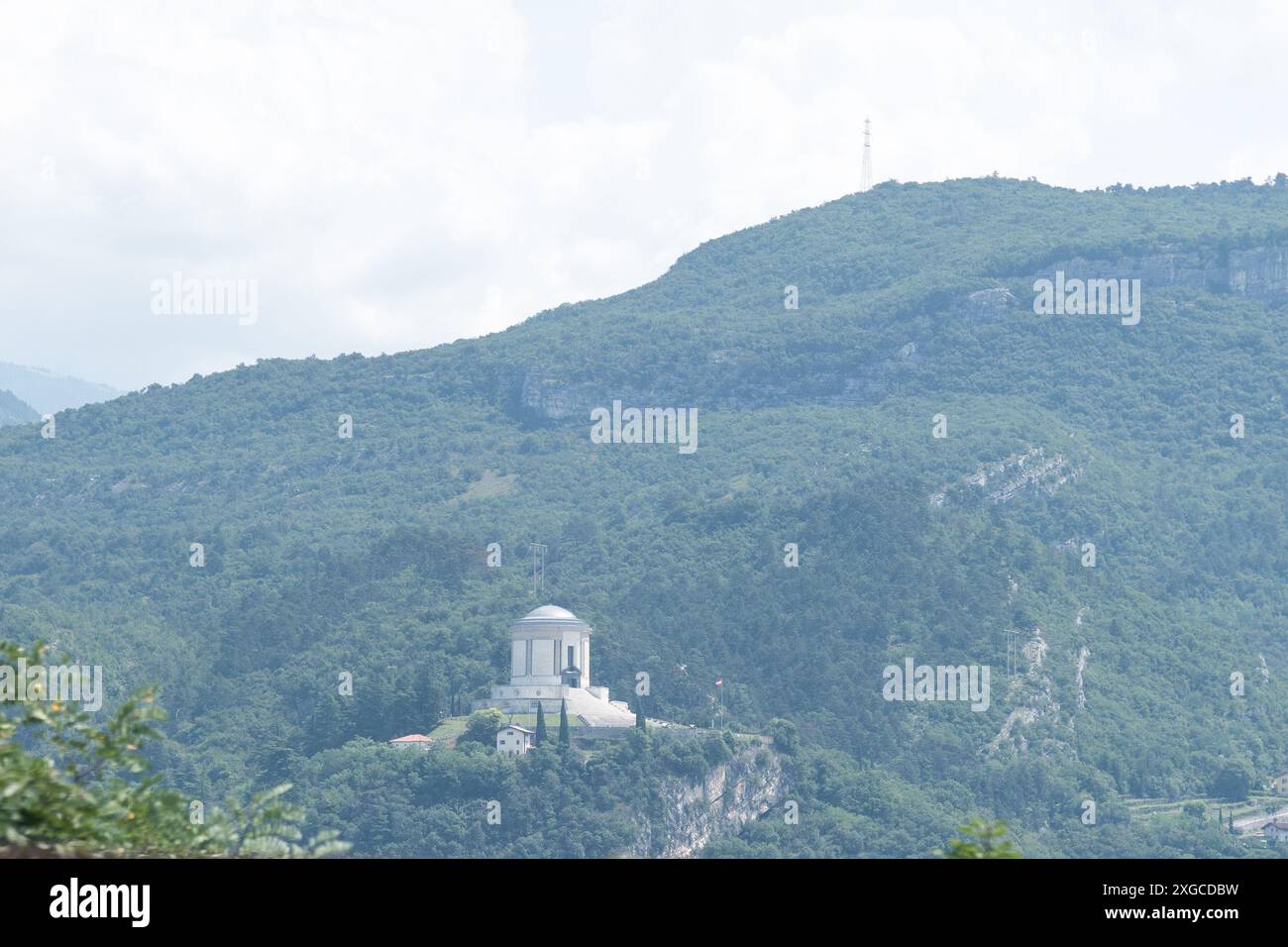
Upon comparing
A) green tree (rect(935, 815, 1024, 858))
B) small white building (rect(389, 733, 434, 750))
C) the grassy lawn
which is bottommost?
small white building (rect(389, 733, 434, 750))

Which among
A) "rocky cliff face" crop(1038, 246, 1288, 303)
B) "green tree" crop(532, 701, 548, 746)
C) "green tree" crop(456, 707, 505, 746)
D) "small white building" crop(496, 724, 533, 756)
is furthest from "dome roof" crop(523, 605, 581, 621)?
→ "rocky cliff face" crop(1038, 246, 1288, 303)

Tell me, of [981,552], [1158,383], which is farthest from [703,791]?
[1158,383]

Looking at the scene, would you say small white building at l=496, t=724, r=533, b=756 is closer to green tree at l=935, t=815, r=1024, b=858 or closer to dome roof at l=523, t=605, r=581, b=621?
dome roof at l=523, t=605, r=581, b=621

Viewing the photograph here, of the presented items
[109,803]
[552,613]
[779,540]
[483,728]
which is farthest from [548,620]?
[109,803]

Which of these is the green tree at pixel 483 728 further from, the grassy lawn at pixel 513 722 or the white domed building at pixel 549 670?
the white domed building at pixel 549 670

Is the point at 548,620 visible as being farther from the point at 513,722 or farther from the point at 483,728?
the point at 483,728
